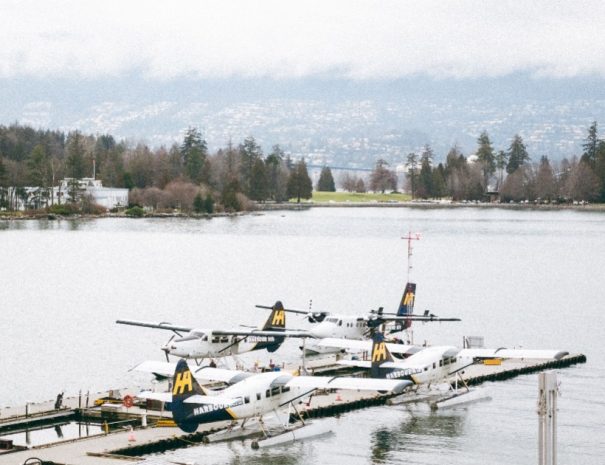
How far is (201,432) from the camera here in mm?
36562

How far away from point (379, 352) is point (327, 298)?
44.0 meters

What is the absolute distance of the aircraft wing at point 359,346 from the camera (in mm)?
46219

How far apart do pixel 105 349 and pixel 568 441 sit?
85.7ft

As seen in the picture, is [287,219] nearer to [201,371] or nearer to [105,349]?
[105,349]

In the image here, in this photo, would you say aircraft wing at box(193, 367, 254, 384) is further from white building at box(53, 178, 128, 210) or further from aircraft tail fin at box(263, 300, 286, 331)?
white building at box(53, 178, 128, 210)

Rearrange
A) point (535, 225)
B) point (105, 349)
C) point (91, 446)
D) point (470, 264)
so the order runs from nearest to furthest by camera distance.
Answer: point (91, 446) < point (105, 349) < point (470, 264) < point (535, 225)

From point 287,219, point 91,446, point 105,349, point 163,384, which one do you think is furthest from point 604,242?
point 91,446

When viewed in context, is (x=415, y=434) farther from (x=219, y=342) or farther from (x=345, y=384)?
(x=219, y=342)

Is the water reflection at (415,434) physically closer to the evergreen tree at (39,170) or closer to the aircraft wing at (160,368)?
the aircraft wing at (160,368)

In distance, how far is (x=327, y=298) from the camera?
84.6 metres

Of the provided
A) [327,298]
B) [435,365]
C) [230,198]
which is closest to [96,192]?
[230,198]

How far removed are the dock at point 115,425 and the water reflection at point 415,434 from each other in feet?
6.72

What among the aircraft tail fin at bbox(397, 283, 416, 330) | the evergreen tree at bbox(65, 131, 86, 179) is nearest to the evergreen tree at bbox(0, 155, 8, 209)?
the evergreen tree at bbox(65, 131, 86, 179)

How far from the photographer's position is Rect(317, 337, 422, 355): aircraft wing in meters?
46.2
